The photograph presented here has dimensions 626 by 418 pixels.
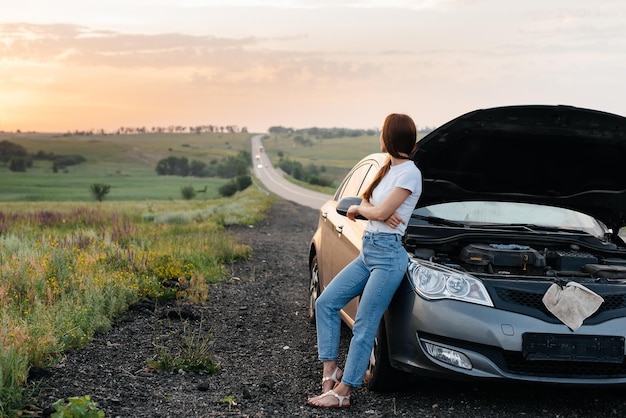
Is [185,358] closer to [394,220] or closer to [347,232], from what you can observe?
[347,232]

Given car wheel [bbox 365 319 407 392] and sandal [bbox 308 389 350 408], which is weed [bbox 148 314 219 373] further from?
car wheel [bbox 365 319 407 392]

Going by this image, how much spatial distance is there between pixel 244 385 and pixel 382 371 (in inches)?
45.8

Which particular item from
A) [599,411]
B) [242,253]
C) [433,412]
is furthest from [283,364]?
[242,253]

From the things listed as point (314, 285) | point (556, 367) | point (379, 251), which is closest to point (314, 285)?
point (314, 285)

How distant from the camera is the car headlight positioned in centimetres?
511

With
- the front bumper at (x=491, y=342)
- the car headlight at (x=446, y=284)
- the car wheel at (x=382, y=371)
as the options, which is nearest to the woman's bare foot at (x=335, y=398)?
the car wheel at (x=382, y=371)

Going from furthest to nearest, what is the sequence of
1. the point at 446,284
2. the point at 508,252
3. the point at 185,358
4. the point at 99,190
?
1. the point at 99,190
2. the point at 185,358
3. the point at 508,252
4. the point at 446,284

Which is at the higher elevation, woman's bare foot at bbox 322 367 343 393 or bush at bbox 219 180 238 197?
woman's bare foot at bbox 322 367 343 393

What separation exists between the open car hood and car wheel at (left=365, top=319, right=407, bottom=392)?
1551mm

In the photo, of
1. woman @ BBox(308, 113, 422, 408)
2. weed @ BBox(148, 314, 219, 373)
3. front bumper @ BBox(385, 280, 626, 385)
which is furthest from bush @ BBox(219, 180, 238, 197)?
front bumper @ BBox(385, 280, 626, 385)

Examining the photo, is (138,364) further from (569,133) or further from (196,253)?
(196,253)

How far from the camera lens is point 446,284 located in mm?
5188

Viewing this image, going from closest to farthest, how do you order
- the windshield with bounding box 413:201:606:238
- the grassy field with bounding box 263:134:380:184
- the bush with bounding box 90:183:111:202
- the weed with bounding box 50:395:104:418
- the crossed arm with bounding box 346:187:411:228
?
the weed with bounding box 50:395:104:418 → the crossed arm with bounding box 346:187:411:228 → the windshield with bounding box 413:201:606:238 → the bush with bounding box 90:183:111:202 → the grassy field with bounding box 263:134:380:184

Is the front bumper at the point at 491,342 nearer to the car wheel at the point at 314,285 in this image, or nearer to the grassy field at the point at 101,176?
the car wheel at the point at 314,285
